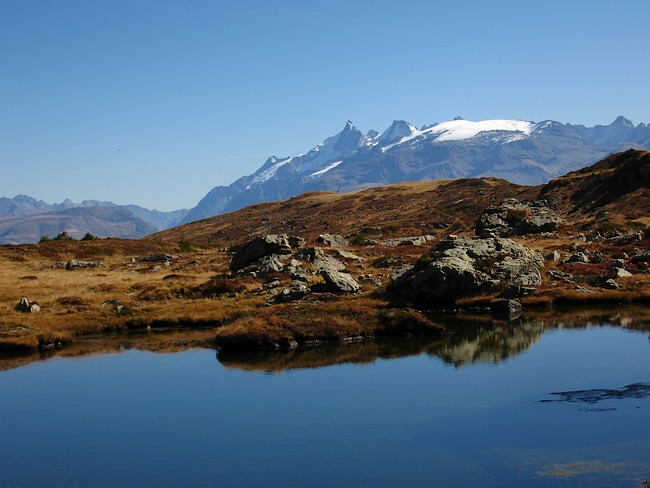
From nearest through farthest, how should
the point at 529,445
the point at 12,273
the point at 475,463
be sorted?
the point at 475,463 < the point at 529,445 < the point at 12,273

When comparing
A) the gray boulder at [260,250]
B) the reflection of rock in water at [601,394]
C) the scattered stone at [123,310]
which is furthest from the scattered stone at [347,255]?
the reflection of rock in water at [601,394]

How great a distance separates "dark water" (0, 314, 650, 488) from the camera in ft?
73.4

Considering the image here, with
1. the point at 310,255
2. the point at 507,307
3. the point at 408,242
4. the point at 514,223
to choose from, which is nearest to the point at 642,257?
the point at 507,307

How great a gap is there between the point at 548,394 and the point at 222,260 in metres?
67.3

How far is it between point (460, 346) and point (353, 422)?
625 inches

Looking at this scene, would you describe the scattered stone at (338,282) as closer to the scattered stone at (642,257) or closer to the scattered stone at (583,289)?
the scattered stone at (583,289)

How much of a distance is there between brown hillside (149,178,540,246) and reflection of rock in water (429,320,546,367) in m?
66.3

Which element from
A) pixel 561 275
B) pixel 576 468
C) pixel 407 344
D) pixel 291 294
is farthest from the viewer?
pixel 561 275

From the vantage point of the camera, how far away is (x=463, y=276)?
55156 millimetres

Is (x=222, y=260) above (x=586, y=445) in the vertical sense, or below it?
above

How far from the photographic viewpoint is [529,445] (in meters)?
24.1

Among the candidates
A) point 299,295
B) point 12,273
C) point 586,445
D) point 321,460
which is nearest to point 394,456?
point 321,460

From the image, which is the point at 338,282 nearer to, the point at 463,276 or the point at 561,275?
the point at 463,276

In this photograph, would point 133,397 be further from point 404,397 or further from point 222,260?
point 222,260
